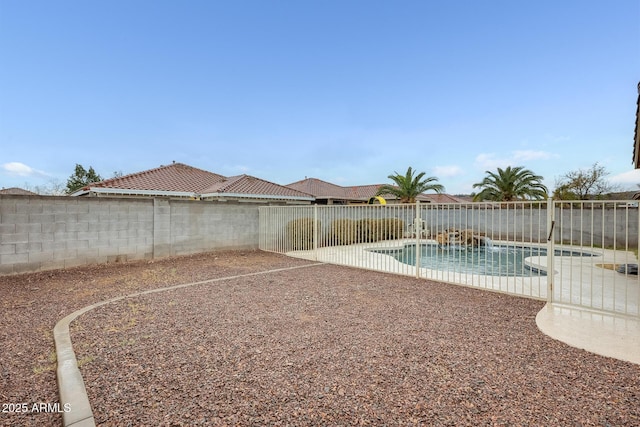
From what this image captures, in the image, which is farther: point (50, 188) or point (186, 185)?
point (50, 188)

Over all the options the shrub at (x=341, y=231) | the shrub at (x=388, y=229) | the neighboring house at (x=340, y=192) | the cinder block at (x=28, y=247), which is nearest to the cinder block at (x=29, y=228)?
the cinder block at (x=28, y=247)

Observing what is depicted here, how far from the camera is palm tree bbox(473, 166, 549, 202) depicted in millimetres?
20016

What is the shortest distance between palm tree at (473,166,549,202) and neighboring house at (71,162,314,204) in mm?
12980

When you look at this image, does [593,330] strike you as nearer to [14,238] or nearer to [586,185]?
[14,238]

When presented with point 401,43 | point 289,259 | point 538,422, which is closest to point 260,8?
point 401,43

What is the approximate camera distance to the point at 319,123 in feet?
60.0

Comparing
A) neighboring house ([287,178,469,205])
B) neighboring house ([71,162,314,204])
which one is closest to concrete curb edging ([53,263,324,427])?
neighboring house ([71,162,314,204])

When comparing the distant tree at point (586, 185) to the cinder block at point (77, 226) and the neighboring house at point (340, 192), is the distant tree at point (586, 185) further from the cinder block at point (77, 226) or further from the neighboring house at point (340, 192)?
the cinder block at point (77, 226)

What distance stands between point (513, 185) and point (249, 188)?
18.1 metres

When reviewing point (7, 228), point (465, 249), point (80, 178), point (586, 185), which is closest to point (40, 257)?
point (7, 228)

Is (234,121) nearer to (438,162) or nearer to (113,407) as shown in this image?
(438,162)

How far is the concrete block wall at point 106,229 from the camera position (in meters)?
7.62

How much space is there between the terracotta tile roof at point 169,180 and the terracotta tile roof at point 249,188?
1.12 m

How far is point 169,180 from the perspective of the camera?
58.3 ft
